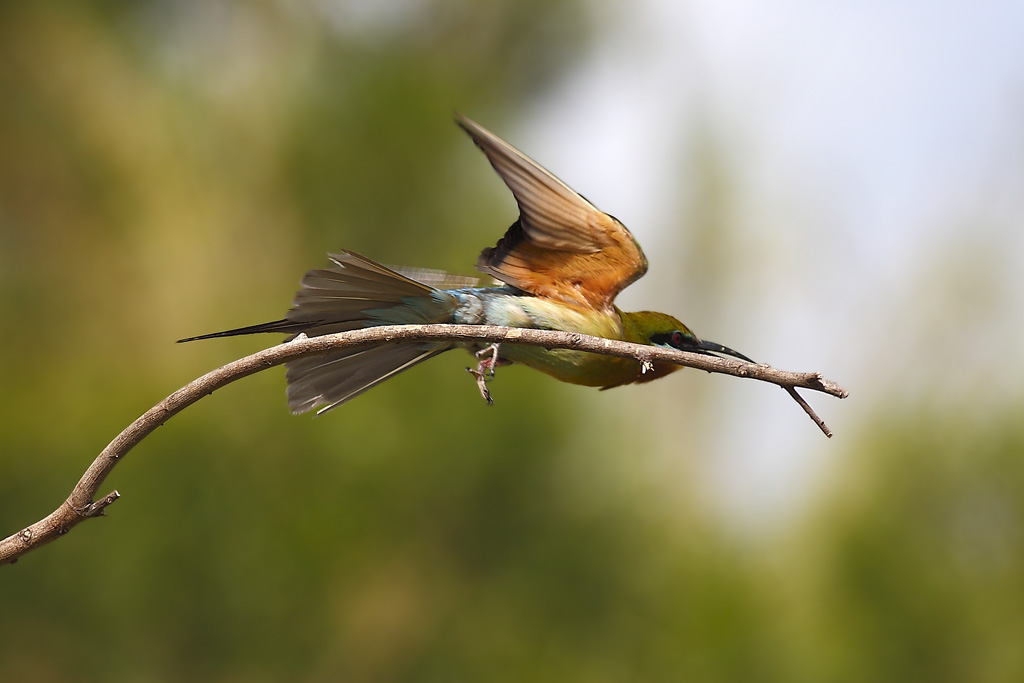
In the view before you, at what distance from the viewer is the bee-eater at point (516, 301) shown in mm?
1728

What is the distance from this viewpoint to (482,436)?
10.1 m

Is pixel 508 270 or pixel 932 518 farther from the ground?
pixel 508 270

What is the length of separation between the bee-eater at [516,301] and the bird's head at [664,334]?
54 millimetres

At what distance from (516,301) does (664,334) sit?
0.36 meters

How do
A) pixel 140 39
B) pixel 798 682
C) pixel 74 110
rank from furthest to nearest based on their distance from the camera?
pixel 140 39 < pixel 74 110 < pixel 798 682

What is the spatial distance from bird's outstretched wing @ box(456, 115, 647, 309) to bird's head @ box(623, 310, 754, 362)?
0.16m

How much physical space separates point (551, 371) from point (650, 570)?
978 cm

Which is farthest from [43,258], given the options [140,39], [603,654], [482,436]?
[603,654]

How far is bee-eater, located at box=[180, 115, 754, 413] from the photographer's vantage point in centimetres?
173

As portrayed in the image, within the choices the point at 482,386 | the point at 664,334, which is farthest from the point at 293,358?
the point at 664,334

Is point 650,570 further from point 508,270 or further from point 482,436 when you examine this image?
point 508,270

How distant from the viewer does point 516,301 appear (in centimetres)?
193

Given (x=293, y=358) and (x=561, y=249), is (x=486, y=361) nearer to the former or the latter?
(x=561, y=249)

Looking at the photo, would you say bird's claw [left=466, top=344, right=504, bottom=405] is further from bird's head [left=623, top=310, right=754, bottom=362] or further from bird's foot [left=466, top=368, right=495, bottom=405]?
bird's head [left=623, top=310, right=754, bottom=362]
